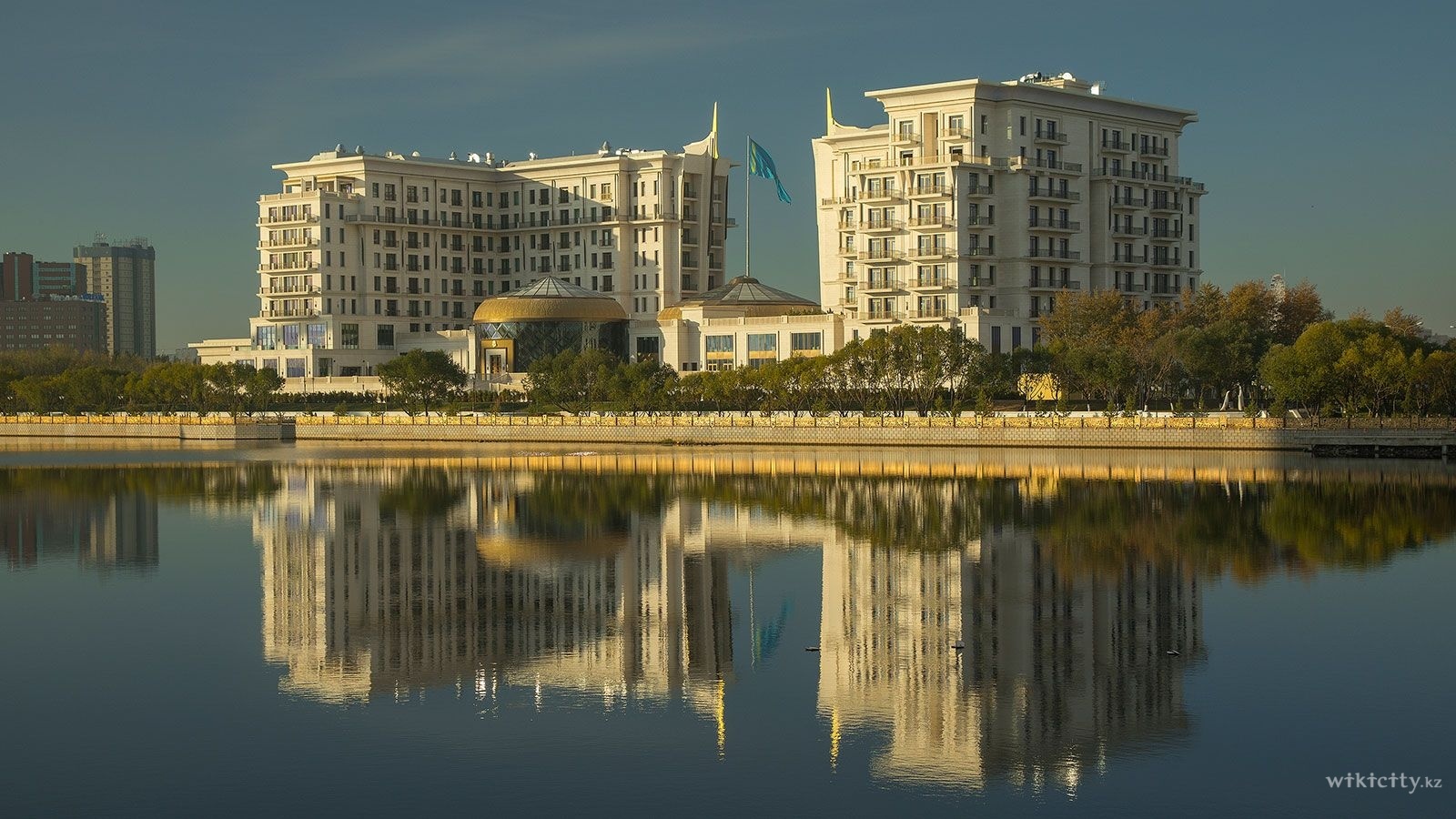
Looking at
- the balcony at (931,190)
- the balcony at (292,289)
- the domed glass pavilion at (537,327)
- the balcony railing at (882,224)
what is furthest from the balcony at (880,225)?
the balcony at (292,289)

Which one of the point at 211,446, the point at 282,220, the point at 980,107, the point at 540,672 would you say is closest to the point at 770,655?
the point at 540,672

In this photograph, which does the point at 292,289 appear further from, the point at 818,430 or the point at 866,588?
the point at 866,588

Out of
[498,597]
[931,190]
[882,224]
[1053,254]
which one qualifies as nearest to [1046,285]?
[1053,254]

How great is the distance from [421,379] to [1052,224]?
46.0m

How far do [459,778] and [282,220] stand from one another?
444 feet

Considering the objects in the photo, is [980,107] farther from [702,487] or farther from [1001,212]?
[702,487]

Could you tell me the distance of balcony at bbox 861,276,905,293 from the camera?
126 meters

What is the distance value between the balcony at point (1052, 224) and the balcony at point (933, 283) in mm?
7674

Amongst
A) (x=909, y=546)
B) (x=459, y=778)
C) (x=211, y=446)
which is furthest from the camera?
(x=211, y=446)

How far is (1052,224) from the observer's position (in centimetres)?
12719

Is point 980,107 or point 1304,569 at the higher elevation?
point 980,107

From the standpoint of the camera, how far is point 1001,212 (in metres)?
126

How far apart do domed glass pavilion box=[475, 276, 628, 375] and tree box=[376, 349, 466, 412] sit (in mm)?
15858

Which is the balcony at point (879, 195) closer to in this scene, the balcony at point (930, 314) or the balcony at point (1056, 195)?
the balcony at point (930, 314)
